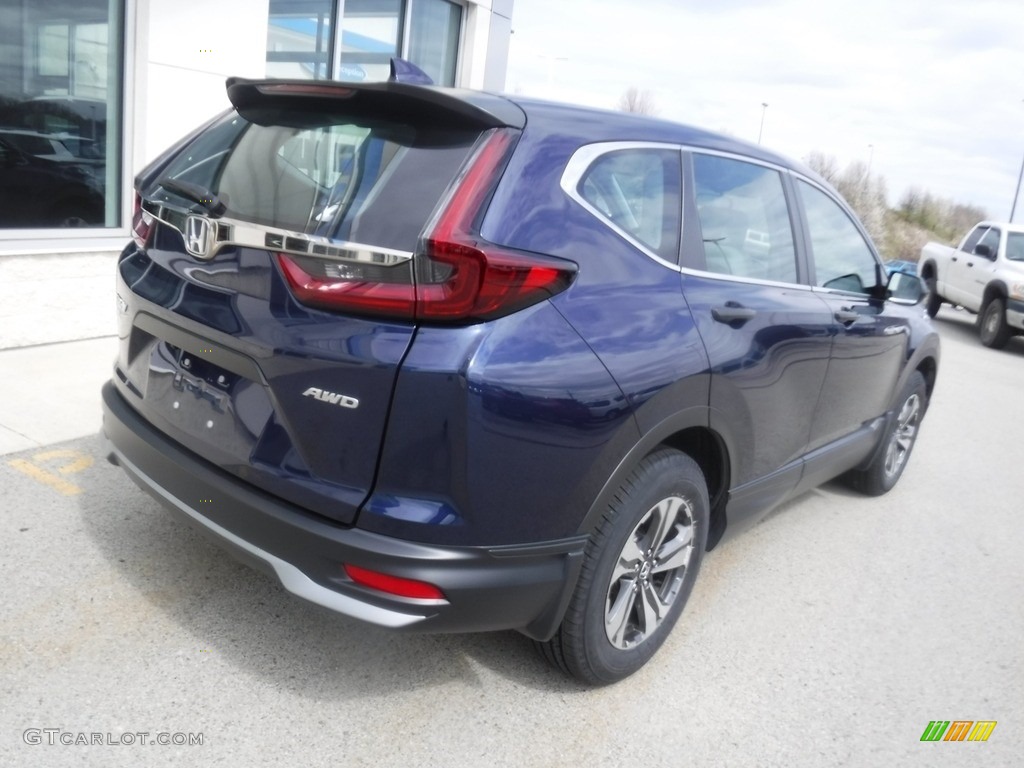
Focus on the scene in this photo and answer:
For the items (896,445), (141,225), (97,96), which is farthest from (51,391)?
(896,445)

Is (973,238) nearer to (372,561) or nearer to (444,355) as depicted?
(444,355)

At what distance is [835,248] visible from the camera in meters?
4.12

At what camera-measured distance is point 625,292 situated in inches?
104

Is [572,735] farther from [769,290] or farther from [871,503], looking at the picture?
[871,503]

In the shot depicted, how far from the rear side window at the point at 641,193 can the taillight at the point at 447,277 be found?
0.40 m

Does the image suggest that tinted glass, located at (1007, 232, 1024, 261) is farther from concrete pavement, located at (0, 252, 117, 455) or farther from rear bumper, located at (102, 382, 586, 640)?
rear bumper, located at (102, 382, 586, 640)

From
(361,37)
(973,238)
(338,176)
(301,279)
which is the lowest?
(973,238)

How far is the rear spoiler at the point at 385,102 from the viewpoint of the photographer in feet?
7.91

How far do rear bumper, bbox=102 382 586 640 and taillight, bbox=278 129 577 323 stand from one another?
567mm

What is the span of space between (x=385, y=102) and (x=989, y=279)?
43.2 ft

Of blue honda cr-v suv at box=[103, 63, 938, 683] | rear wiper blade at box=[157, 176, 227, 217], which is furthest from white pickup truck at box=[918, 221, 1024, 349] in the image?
rear wiper blade at box=[157, 176, 227, 217]

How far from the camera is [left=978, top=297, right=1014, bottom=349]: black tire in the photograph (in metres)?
13.1

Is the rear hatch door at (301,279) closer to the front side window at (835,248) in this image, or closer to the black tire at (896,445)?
the front side window at (835,248)

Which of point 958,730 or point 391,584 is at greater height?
point 391,584
